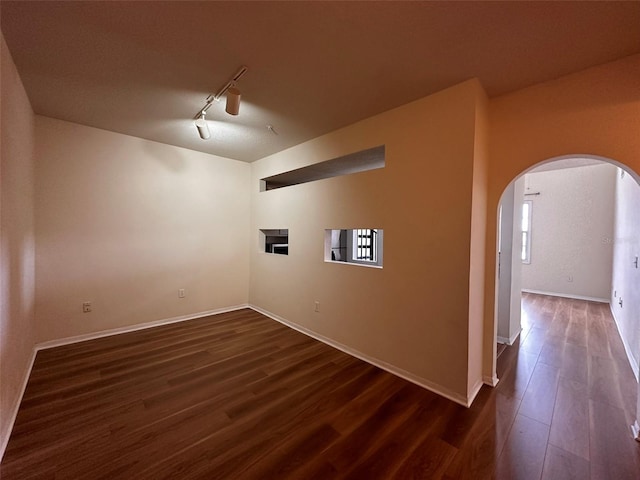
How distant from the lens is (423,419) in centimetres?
190

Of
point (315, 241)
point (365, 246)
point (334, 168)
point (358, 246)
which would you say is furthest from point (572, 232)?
point (315, 241)

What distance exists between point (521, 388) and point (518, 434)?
0.71 m

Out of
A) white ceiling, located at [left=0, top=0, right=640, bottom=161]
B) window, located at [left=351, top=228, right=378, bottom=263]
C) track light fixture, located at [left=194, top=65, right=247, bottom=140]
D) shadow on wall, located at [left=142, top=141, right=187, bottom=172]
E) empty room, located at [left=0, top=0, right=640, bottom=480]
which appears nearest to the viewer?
white ceiling, located at [left=0, top=0, right=640, bottom=161]

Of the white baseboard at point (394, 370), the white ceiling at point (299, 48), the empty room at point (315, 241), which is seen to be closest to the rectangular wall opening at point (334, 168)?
the empty room at point (315, 241)

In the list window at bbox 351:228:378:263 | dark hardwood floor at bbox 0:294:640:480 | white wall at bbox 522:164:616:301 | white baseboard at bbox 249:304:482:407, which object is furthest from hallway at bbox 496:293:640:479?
window at bbox 351:228:378:263

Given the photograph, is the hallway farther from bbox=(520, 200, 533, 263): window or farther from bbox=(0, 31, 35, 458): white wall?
bbox=(0, 31, 35, 458): white wall

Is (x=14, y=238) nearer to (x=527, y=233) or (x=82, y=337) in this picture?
(x=82, y=337)

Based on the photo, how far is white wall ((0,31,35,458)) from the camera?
5.52 feet

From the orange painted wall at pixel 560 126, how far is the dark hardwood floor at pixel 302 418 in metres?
0.71

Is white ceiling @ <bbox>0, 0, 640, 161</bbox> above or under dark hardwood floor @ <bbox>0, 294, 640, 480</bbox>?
above

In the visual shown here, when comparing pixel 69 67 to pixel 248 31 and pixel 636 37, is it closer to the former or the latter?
pixel 248 31

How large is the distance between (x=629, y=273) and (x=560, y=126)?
10.2 feet

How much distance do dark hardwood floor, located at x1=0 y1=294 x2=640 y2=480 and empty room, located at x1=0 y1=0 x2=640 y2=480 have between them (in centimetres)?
2

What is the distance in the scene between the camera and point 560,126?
1988mm
